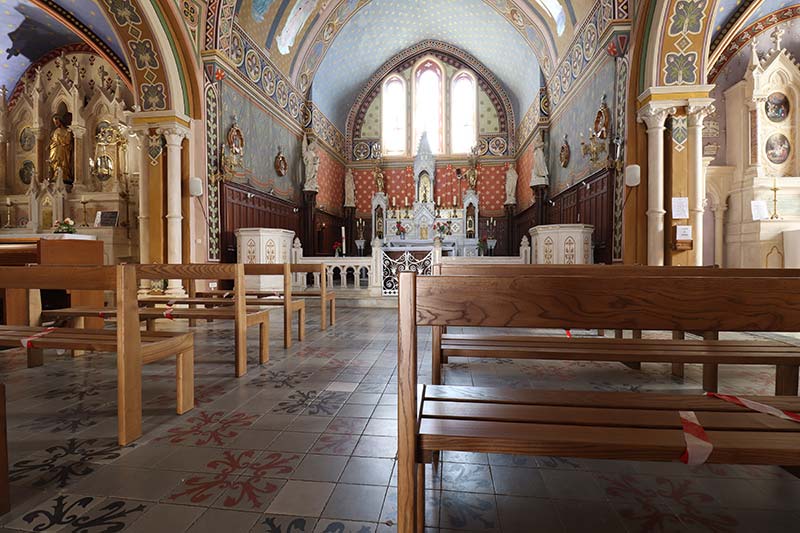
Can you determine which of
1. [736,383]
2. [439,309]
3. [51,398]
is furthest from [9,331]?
[736,383]

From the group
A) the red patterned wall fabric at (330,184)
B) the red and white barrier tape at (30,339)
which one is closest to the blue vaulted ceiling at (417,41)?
the red patterned wall fabric at (330,184)

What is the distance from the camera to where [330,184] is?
1432 centimetres

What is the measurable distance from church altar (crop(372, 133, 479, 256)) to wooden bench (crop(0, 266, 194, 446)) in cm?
980

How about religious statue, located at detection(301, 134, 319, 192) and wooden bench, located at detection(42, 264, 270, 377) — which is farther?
religious statue, located at detection(301, 134, 319, 192)

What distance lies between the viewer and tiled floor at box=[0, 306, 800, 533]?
1.56 meters

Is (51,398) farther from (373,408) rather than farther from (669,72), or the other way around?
(669,72)

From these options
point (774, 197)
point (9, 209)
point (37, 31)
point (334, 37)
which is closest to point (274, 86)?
point (334, 37)

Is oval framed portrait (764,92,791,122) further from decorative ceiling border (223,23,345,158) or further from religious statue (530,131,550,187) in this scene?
decorative ceiling border (223,23,345,158)

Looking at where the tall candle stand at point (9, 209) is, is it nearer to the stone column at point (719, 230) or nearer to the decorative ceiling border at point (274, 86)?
the decorative ceiling border at point (274, 86)

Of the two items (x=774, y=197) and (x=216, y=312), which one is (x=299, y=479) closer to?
(x=216, y=312)

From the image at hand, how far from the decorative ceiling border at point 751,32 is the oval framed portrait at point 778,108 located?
140 cm

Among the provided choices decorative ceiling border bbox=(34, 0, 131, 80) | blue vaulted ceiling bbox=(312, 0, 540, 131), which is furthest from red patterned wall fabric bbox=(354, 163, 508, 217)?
decorative ceiling border bbox=(34, 0, 131, 80)

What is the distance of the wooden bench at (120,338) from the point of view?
212 centimetres

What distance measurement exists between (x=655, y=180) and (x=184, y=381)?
7116 mm
